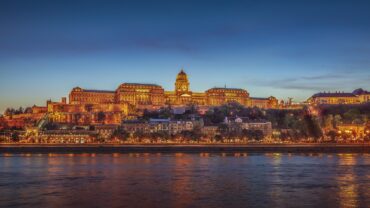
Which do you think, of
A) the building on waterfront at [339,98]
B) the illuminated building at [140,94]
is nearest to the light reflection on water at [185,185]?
the illuminated building at [140,94]

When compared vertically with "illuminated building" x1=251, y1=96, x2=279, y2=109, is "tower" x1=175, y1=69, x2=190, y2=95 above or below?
above

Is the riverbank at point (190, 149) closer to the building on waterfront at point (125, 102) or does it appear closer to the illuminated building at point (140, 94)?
the building on waterfront at point (125, 102)

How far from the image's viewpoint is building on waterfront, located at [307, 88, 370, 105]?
136625 mm

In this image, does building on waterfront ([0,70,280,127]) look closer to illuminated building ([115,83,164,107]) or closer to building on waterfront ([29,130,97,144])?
illuminated building ([115,83,164,107])

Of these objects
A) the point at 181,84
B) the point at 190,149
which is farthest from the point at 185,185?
the point at 181,84

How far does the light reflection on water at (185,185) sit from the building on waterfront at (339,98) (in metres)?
94.4

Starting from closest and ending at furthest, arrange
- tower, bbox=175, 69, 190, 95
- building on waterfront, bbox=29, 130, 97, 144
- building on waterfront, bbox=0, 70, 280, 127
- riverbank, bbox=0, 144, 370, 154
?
1. riverbank, bbox=0, 144, 370, 154
2. building on waterfront, bbox=29, 130, 97, 144
3. building on waterfront, bbox=0, 70, 280, 127
4. tower, bbox=175, 69, 190, 95

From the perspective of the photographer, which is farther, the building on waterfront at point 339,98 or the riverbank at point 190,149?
the building on waterfront at point 339,98

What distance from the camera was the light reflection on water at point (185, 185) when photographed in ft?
85.8

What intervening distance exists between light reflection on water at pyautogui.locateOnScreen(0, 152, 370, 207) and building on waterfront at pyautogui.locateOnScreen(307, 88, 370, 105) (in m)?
94.4

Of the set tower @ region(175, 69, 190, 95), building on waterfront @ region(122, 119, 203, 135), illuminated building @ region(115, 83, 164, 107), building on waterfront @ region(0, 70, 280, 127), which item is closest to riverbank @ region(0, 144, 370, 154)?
building on waterfront @ region(122, 119, 203, 135)

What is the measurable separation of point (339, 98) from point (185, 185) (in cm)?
11090

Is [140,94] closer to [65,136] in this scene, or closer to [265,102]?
[265,102]

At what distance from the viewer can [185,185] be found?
31.9 meters
